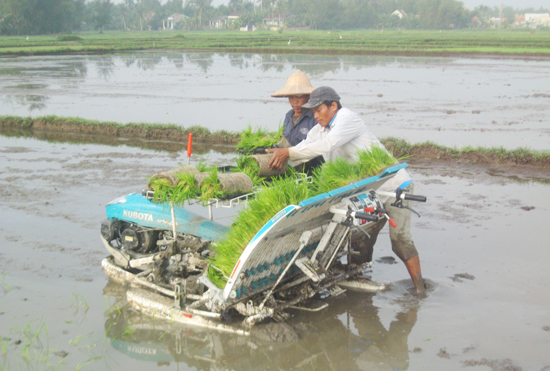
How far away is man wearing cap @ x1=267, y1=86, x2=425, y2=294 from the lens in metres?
4.66

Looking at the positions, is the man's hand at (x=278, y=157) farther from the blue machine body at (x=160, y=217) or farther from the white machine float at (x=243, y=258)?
the blue machine body at (x=160, y=217)

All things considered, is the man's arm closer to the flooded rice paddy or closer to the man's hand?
the man's hand

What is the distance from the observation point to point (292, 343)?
432 cm

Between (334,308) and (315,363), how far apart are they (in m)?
0.90

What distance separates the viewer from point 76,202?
805cm

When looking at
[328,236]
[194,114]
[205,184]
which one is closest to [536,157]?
[328,236]

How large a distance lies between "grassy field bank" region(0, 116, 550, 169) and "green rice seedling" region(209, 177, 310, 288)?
5188 millimetres

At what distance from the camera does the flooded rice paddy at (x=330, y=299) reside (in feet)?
13.8

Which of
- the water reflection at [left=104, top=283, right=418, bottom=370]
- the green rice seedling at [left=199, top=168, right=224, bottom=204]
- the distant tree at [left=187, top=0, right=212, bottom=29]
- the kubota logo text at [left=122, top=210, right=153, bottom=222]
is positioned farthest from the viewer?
the distant tree at [left=187, top=0, right=212, bottom=29]

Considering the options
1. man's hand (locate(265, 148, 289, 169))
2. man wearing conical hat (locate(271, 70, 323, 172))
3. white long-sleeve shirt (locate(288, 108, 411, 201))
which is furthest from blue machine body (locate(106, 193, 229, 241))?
A: man wearing conical hat (locate(271, 70, 323, 172))

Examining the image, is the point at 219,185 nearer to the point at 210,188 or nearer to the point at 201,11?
the point at 210,188

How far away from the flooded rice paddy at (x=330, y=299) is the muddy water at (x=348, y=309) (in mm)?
15

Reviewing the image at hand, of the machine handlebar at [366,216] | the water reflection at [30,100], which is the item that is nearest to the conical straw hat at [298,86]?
the machine handlebar at [366,216]

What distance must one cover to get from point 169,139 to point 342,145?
8.30m
